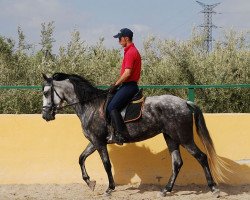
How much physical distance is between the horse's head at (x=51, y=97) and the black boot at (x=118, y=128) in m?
1.00

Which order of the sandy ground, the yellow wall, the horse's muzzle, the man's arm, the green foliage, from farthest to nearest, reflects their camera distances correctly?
the green foliage → the yellow wall → the horse's muzzle → the sandy ground → the man's arm

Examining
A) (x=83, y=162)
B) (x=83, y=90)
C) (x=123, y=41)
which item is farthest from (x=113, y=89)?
(x=83, y=162)

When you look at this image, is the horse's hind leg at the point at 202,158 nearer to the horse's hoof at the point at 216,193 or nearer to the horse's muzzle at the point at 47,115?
the horse's hoof at the point at 216,193

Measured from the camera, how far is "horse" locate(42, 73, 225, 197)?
7.27 m

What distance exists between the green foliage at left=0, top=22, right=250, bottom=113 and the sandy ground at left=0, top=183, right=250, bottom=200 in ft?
12.9

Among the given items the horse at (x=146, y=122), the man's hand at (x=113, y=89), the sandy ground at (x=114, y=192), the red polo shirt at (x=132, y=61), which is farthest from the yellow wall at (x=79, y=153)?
the red polo shirt at (x=132, y=61)

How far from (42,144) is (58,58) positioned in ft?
25.3

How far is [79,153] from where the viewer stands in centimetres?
836

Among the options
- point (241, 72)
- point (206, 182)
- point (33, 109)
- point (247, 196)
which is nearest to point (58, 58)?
point (33, 109)

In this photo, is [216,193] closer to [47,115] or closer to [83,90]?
[83,90]

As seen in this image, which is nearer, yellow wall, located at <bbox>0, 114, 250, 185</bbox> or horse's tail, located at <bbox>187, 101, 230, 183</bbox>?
horse's tail, located at <bbox>187, 101, 230, 183</bbox>

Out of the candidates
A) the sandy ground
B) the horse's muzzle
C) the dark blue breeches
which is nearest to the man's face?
the dark blue breeches

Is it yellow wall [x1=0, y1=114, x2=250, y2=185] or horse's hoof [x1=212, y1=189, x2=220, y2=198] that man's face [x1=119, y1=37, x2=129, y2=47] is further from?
horse's hoof [x1=212, y1=189, x2=220, y2=198]

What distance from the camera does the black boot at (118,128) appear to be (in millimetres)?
7172
